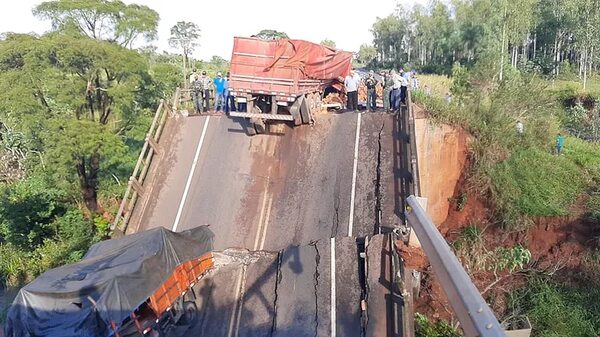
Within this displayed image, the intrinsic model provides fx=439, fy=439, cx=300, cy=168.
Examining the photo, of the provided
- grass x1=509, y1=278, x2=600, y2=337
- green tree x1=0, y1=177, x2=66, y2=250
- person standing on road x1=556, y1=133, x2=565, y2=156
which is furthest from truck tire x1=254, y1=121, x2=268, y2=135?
person standing on road x1=556, y1=133, x2=565, y2=156

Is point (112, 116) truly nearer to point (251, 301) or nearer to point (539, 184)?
point (251, 301)

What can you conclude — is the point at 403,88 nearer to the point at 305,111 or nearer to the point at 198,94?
the point at 305,111

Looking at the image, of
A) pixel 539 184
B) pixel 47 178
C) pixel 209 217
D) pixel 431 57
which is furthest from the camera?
pixel 431 57

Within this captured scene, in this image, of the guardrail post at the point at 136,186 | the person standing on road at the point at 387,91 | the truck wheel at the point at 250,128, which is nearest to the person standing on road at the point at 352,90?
the person standing on road at the point at 387,91

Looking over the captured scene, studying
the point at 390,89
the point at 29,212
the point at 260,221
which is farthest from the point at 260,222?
the point at 29,212

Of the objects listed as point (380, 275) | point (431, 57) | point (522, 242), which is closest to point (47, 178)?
point (380, 275)

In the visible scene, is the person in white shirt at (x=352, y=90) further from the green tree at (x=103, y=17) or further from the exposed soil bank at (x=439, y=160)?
the green tree at (x=103, y=17)
